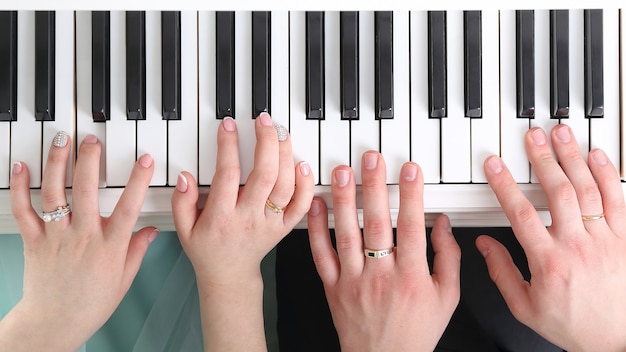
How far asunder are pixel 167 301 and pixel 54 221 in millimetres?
279

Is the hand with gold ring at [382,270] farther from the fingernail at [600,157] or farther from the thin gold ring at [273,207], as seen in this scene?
the fingernail at [600,157]

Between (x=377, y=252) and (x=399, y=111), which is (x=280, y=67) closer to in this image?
(x=399, y=111)

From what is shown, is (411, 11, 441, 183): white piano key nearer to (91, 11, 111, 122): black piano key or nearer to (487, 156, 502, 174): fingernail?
(487, 156, 502, 174): fingernail

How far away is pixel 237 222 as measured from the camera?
33.2 inches

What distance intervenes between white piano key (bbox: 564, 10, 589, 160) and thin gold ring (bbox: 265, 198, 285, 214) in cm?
45

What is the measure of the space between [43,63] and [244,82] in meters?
0.30

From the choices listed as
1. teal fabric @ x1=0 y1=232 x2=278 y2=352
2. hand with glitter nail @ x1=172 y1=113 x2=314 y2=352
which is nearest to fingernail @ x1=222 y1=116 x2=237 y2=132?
hand with glitter nail @ x1=172 y1=113 x2=314 y2=352

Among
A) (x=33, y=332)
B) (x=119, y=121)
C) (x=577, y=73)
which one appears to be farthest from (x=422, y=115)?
(x=33, y=332)

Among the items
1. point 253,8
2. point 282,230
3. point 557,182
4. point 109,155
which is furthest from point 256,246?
point 557,182

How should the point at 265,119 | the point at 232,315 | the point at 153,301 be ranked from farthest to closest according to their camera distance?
the point at 153,301 < the point at 232,315 < the point at 265,119

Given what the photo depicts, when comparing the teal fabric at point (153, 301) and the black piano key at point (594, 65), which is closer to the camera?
the black piano key at point (594, 65)

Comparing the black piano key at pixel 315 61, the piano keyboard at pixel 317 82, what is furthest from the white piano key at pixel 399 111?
the black piano key at pixel 315 61

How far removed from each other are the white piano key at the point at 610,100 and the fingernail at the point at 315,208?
0.42m

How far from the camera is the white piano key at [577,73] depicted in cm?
81
